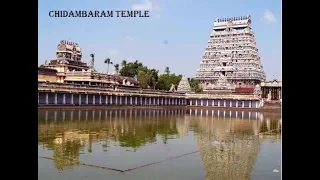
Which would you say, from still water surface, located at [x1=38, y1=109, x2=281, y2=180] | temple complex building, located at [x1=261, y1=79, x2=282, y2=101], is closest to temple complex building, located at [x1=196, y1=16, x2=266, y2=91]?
temple complex building, located at [x1=261, y1=79, x2=282, y2=101]

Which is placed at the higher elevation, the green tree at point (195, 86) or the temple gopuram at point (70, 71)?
the temple gopuram at point (70, 71)

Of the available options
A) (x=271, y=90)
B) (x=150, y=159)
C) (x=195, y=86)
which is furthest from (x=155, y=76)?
(x=150, y=159)

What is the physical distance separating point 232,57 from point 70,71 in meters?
26.7

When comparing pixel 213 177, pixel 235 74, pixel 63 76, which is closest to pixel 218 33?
pixel 235 74

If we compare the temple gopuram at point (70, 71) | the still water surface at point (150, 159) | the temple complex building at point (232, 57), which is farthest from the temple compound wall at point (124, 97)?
the still water surface at point (150, 159)

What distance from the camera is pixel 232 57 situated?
185 feet

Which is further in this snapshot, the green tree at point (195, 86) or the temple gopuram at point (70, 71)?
the green tree at point (195, 86)

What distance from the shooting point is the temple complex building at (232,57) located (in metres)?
55.3

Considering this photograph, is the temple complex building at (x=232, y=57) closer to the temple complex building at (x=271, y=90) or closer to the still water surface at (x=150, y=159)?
the temple complex building at (x=271, y=90)

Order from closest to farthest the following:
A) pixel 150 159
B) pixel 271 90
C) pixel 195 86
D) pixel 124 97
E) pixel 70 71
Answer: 1. pixel 150 159
2. pixel 124 97
3. pixel 70 71
4. pixel 271 90
5. pixel 195 86

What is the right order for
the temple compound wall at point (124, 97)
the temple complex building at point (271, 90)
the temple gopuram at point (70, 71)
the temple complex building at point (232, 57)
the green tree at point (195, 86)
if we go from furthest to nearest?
the green tree at point (195, 86), the temple complex building at point (232, 57), the temple complex building at point (271, 90), the temple gopuram at point (70, 71), the temple compound wall at point (124, 97)

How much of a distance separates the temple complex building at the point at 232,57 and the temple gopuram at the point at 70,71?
1820cm

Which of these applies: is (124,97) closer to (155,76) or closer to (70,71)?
(70,71)
